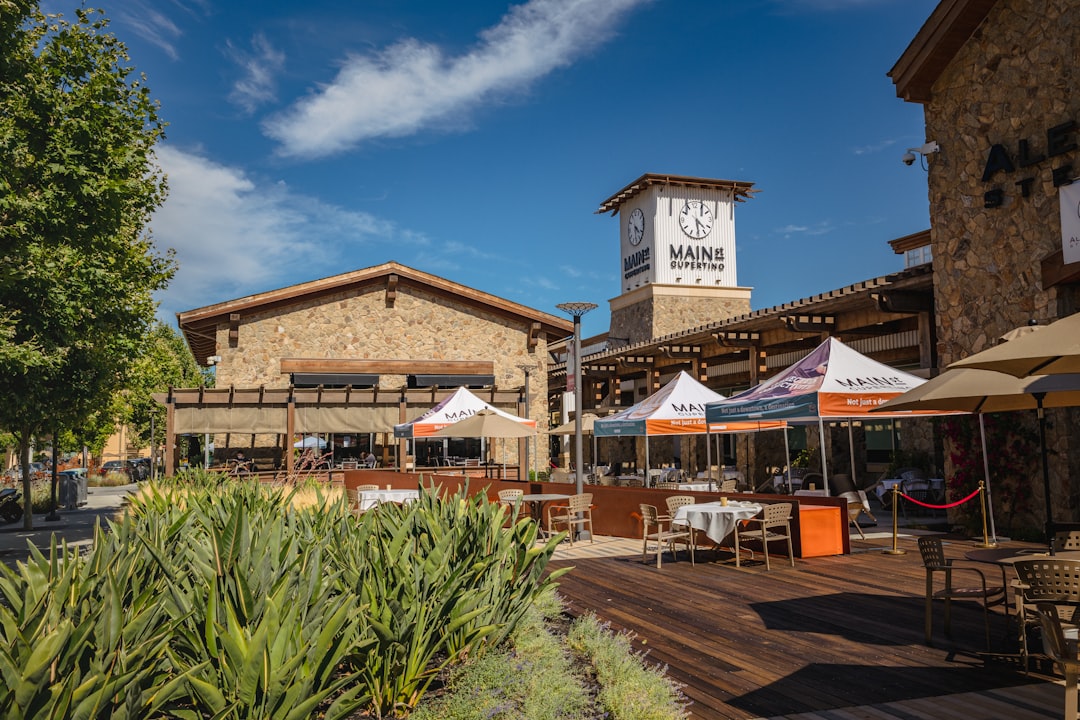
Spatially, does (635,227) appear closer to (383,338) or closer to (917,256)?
(917,256)

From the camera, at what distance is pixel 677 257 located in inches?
1375

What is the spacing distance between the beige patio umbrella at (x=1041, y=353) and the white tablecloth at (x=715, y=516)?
431cm

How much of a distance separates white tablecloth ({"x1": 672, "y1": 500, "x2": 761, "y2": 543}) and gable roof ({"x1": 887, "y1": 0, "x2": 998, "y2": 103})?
8014 mm

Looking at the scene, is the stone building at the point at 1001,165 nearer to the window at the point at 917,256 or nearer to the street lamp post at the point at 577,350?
the street lamp post at the point at 577,350

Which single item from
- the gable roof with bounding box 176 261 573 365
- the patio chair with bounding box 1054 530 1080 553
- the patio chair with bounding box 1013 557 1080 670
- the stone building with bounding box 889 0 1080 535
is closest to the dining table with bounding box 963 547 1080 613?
the patio chair with bounding box 1054 530 1080 553

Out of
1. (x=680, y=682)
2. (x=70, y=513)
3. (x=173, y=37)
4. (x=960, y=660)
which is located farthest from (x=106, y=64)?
(x=960, y=660)

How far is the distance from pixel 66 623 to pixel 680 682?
146 inches

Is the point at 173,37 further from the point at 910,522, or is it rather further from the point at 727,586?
the point at 910,522

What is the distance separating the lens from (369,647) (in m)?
3.84

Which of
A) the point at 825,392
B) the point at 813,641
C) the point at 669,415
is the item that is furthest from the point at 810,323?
the point at 813,641

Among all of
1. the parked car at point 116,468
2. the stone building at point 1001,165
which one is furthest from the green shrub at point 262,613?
the parked car at point 116,468

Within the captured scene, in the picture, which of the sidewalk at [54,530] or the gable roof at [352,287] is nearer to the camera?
the sidewalk at [54,530]

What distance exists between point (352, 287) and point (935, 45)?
60.7ft

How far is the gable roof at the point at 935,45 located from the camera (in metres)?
11.8
